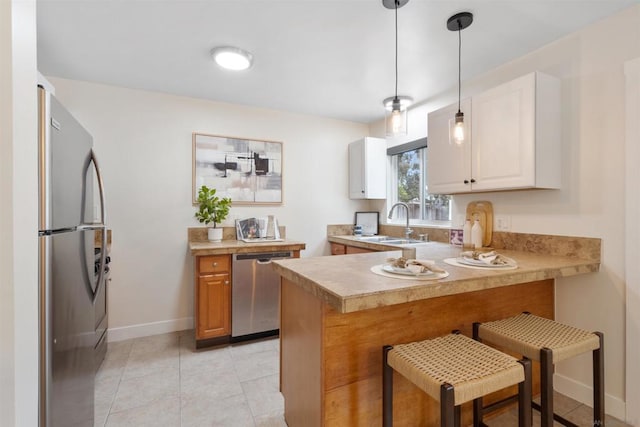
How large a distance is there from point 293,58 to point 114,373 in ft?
9.03

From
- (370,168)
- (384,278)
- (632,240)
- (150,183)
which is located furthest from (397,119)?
(150,183)

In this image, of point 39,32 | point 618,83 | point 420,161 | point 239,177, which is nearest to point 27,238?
point 39,32

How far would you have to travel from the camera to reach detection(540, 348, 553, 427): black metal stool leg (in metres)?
1.23

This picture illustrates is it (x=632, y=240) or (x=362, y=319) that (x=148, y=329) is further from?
(x=632, y=240)

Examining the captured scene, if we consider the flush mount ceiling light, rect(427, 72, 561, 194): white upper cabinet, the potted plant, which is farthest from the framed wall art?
rect(427, 72, 561, 194): white upper cabinet

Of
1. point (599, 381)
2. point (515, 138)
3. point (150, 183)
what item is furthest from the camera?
point (150, 183)

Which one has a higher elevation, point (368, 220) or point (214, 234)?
point (368, 220)

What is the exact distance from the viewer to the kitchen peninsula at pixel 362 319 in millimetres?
1253

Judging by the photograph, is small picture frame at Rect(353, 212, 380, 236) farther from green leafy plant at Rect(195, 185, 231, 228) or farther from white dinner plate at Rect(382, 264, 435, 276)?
white dinner plate at Rect(382, 264, 435, 276)

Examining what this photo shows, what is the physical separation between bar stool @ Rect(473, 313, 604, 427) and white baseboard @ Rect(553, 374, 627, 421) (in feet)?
1.49

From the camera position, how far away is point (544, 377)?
4.19 feet

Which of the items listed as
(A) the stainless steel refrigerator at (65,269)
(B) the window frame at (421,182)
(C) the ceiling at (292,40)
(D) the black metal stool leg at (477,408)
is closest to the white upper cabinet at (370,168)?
(B) the window frame at (421,182)

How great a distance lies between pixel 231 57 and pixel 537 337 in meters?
2.57

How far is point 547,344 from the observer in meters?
1.36
